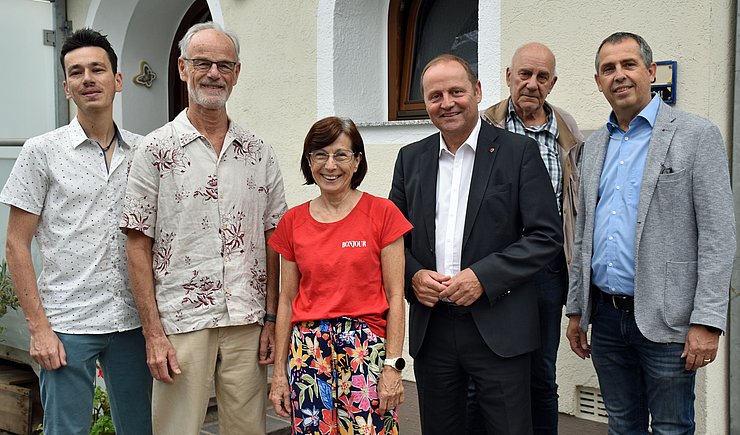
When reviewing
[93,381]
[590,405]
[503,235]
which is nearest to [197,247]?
[93,381]

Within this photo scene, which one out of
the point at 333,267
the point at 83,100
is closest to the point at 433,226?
the point at 333,267

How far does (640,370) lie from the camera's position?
9.17 feet

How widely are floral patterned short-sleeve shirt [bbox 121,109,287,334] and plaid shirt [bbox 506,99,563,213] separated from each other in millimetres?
1295

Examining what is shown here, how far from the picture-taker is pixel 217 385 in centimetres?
290

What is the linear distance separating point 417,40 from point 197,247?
2.93m

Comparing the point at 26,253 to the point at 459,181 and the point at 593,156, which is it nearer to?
the point at 459,181

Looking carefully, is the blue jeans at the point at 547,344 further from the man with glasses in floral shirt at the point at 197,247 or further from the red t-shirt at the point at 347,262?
the man with glasses in floral shirt at the point at 197,247

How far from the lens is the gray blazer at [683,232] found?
8.26 feet

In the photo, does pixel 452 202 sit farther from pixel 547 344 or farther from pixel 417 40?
pixel 417 40

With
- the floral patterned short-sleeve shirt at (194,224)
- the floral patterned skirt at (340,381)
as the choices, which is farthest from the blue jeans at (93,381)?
the floral patterned skirt at (340,381)

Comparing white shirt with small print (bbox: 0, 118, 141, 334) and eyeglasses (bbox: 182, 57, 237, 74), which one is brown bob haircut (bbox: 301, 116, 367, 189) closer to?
eyeglasses (bbox: 182, 57, 237, 74)

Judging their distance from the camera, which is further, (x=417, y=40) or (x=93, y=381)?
(x=417, y=40)

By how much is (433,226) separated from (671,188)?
85cm

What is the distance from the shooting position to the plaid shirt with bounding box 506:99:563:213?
3287mm
